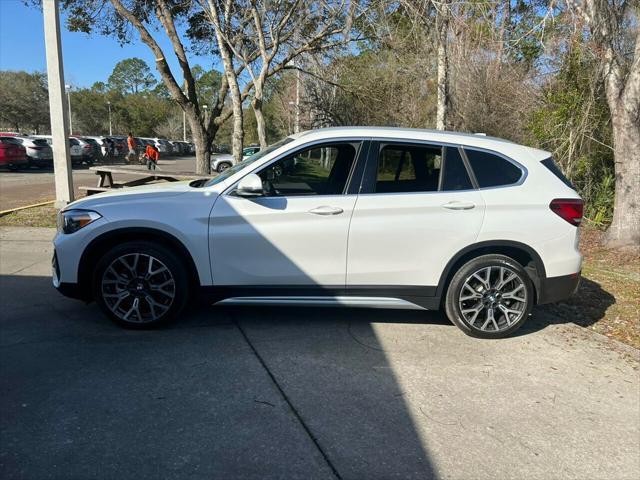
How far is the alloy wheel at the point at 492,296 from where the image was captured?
4.44 m

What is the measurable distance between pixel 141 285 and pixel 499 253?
317 centimetres

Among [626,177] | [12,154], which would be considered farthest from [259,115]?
[12,154]

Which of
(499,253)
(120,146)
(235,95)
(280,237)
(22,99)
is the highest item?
(22,99)

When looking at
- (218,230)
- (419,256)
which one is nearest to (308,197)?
(218,230)

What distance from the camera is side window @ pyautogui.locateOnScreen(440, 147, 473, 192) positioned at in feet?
14.6

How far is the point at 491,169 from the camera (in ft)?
14.8

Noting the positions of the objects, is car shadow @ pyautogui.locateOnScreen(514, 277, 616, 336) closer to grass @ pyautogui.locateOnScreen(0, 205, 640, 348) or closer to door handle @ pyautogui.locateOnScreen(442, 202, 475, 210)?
grass @ pyautogui.locateOnScreen(0, 205, 640, 348)

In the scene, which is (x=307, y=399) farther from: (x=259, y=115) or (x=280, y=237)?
(x=259, y=115)

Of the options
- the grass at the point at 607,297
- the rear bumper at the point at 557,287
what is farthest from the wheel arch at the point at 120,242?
the grass at the point at 607,297

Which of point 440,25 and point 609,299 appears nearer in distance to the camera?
point 609,299

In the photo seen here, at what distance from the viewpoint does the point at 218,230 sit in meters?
4.29

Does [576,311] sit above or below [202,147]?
below

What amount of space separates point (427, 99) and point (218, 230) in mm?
15434

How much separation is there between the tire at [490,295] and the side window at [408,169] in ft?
2.69
